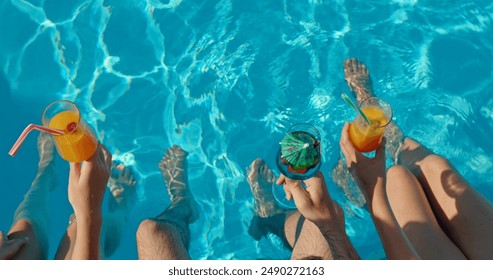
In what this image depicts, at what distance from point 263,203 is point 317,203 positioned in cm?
210

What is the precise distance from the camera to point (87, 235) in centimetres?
291

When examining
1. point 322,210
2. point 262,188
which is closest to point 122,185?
point 262,188

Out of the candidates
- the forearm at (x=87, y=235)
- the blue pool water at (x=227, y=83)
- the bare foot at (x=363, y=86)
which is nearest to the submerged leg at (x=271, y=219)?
the blue pool water at (x=227, y=83)

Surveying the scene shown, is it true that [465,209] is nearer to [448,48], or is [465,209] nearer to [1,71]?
[448,48]

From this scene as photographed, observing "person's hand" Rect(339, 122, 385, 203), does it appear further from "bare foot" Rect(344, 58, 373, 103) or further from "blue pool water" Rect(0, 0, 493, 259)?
"bare foot" Rect(344, 58, 373, 103)

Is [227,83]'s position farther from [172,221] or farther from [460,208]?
[460,208]

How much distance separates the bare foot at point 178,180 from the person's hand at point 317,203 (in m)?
2.18

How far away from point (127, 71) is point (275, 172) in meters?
1.89

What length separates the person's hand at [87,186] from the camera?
2867mm

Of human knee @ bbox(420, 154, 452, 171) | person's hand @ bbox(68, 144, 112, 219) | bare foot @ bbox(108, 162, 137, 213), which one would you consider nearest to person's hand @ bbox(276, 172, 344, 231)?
person's hand @ bbox(68, 144, 112, 219)

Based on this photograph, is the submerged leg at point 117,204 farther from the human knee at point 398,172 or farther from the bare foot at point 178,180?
the human knee at point 398,172

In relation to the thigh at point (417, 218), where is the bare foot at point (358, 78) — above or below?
above

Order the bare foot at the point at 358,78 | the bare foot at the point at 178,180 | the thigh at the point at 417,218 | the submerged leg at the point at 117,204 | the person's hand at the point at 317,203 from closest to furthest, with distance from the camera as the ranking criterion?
the person's hand at the point at 317,203, the thigh at the point at 417,218, the submerged leg at the point at 117,204, the bare foot at the point at 178,180, the bare foot at the point at 358,78
